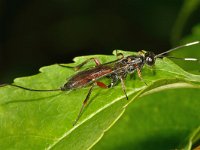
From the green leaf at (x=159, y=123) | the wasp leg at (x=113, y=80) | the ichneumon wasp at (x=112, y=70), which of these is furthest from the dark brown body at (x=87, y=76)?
the green leaf at (x=159, y=123)

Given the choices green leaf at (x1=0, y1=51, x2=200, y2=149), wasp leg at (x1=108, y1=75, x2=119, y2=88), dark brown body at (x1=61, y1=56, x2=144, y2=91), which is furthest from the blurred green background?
green leaf at (x1=0, y1=51, x2=200, y2=149)

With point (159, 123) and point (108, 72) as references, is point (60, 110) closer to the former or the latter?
point (159, 123)

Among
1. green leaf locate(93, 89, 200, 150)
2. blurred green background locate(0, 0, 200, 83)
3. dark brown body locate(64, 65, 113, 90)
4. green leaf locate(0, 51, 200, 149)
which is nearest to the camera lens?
green leaf locate(0, 51, 200, 149)

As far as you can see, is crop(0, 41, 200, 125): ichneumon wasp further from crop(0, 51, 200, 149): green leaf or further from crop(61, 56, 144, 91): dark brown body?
crop(0, 51, 200, 149): green leaf

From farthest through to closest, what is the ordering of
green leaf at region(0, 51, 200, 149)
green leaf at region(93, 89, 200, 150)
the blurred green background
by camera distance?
the blurred green background
green leaf at region(93, 89, 200, 150)
green leaf at region(0, 51, 200, 149)

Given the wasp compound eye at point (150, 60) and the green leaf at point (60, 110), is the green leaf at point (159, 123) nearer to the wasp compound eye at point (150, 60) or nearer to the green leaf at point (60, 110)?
the wasp compound eye at point (150, 60)

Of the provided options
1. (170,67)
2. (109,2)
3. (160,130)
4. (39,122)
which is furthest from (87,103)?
(109,2)

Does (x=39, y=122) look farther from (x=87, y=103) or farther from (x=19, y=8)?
(x=19, y=8)
